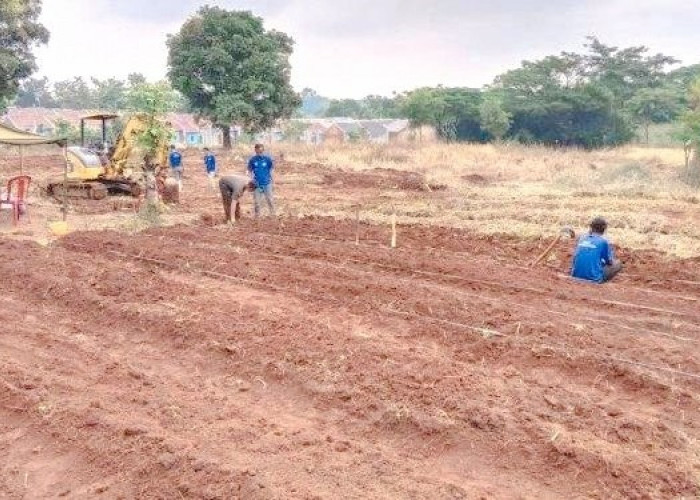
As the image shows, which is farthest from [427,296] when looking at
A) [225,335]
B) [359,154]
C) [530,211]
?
[359,154]

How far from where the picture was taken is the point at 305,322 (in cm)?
776

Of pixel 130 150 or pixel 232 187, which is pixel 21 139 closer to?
pixel 232 187

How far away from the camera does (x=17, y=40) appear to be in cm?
3344

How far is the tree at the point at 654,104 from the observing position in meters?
51.1

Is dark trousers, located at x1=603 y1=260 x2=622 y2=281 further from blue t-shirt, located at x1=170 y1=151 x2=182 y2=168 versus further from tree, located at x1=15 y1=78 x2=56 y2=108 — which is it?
tree, located at x1=15 y1=78 x2=56 y2=108

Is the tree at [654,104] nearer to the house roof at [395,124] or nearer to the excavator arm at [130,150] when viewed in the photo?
the house roof at [395,124]

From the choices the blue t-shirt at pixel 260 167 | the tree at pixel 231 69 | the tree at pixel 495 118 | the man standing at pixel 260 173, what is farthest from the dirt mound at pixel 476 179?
the tree at pixel 495 118

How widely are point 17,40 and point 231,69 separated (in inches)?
420

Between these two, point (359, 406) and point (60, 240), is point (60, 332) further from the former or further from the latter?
point (60, 240)

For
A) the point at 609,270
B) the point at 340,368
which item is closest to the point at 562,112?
the point at 609,270

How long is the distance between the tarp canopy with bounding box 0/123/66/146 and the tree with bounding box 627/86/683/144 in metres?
43.6

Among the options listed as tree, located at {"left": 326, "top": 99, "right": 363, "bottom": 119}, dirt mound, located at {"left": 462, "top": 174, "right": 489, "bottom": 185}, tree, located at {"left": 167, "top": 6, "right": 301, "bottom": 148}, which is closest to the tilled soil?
dirt mound, located at {"left": 462, "top": 174, "right": 489, "bottom": 185}

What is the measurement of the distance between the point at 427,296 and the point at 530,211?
30.6 ft

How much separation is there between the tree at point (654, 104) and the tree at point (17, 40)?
3678 cm
